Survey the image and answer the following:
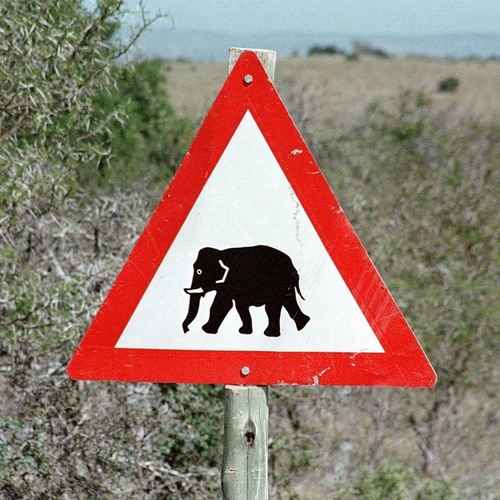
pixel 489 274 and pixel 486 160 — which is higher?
pixel 486 160

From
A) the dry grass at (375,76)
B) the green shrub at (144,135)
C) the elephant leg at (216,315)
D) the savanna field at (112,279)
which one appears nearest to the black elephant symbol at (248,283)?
the elephant leg at (216,315)

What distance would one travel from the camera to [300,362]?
231 centimetres

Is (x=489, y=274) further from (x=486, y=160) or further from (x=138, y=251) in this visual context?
(x=138, y=251)

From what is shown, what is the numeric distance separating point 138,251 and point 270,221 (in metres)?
0.36

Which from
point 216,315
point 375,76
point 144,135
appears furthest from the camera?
point 375,76

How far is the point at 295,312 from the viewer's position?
2.31 m

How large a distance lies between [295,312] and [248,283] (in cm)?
14

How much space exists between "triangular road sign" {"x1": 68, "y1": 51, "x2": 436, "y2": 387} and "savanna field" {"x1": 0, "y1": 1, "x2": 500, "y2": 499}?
155 cm

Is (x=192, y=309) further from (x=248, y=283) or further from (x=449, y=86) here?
(x=449, y=86)


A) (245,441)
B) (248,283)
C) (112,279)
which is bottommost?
(245,441)

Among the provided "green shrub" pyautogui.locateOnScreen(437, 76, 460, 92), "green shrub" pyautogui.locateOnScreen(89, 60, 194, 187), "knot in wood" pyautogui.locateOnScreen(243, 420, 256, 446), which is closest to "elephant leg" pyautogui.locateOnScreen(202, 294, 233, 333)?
"knot in wood" pyautogui.locateOnScreen(243, 420, 256, 446)

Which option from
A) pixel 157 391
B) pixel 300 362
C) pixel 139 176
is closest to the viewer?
pixel 300 362

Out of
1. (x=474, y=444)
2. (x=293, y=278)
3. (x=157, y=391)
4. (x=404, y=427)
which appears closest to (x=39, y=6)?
(x=157, y=391)

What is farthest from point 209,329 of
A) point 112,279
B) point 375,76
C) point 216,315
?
point 375,76
